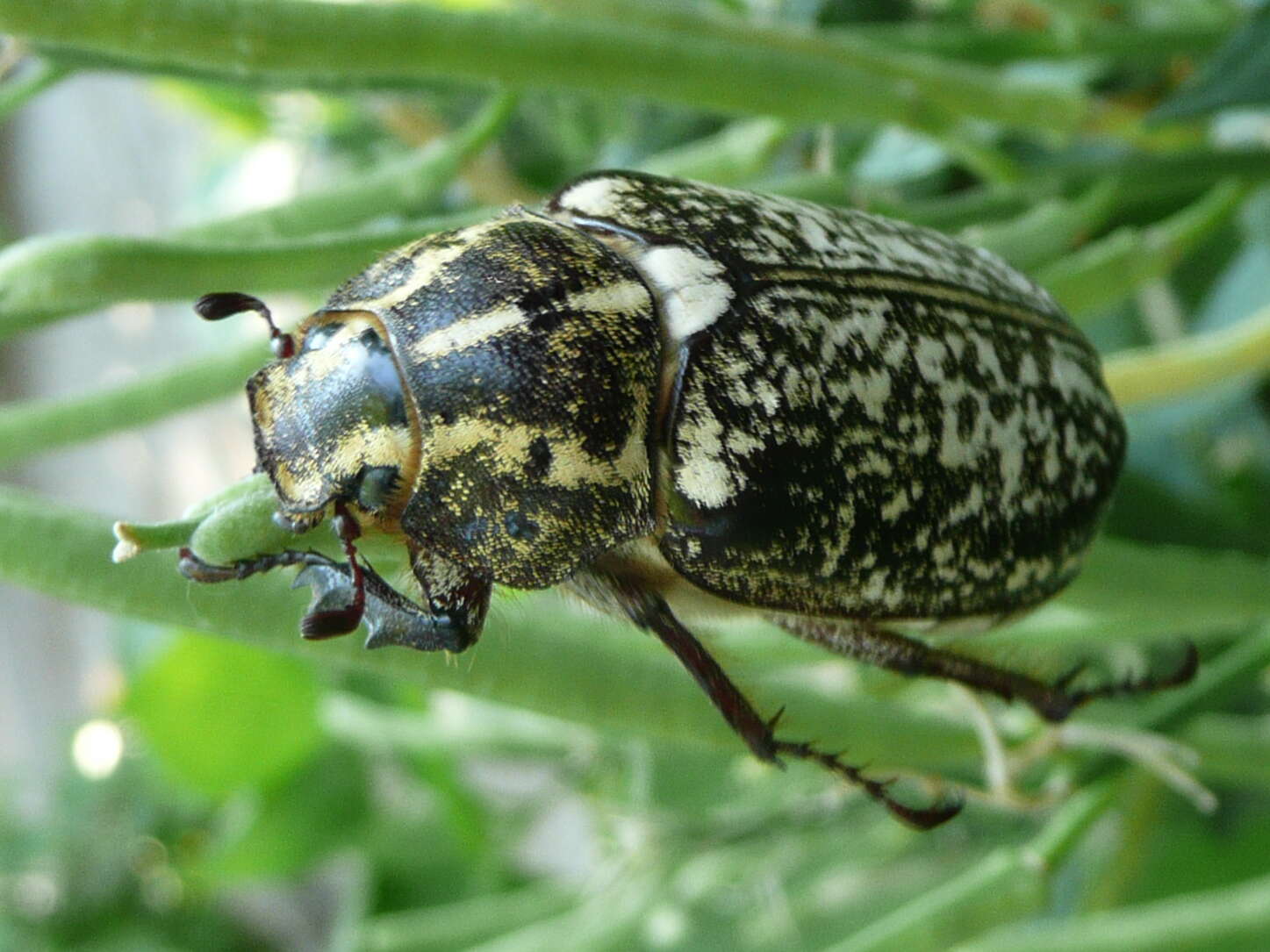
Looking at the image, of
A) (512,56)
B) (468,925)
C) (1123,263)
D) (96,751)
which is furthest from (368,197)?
(96,751)

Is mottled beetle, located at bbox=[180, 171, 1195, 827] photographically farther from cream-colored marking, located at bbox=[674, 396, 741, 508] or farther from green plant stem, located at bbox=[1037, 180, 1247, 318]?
green plant stem, located at bbox=[1037, 180, 1247, 318]

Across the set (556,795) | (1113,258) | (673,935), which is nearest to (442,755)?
(556,795)

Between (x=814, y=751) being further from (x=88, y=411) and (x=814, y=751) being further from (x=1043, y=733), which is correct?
(x=88, y=411)

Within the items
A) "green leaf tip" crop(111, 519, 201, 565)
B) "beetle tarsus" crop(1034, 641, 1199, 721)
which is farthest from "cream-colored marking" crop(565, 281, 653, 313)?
"beetle tarsus" crop(1034, 641, 1199, 721)

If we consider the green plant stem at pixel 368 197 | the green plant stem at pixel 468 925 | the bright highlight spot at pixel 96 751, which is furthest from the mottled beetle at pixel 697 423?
the bright highlight spot at pixel 96 751

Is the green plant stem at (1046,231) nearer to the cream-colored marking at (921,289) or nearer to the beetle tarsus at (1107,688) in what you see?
the cream-colored marking at (921,289)

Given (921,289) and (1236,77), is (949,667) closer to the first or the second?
(921,289)

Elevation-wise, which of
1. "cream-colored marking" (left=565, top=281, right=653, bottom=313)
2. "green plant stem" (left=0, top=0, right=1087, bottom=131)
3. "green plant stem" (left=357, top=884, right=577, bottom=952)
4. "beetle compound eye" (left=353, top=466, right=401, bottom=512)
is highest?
Result: "green plant stem" (left=0, top=0, right=1087, bottom=131)
